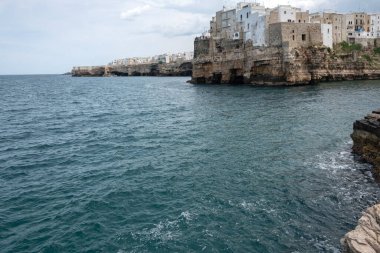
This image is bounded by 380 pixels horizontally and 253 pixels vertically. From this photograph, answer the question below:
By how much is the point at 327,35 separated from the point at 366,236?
7719 cm

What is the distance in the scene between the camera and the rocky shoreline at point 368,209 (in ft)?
32.1

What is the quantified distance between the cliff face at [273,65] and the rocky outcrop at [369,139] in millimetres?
46886

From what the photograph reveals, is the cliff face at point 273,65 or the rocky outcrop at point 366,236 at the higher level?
the cliff face at point 273,65

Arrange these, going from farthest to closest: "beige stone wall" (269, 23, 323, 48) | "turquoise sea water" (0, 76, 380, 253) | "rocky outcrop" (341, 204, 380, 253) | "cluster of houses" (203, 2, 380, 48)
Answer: "cluster of houses" (203, 2, 380, 48) < "beige stone wall" (269, 23, 323, 48) < "turquoise sea water" (0, 76, 380, 253) < "rocky outcrop" (341, 204, 380, 253)

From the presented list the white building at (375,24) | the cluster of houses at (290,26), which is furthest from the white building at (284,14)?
the white building at (375,24)

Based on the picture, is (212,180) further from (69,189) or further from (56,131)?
(56,131)

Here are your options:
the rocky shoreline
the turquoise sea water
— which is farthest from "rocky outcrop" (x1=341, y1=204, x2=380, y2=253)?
the turquoise sea water

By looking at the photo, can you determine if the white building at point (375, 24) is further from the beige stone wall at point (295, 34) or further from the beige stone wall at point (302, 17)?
the beige stone wall at point (295, 34)

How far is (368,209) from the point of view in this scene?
11.3 meters

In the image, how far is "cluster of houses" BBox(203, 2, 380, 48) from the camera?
7250cm

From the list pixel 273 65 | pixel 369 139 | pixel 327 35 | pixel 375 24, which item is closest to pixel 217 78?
pixel 273 65

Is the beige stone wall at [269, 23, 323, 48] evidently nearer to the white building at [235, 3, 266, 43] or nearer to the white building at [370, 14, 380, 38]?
the white building at [235, 3, 266, 43]

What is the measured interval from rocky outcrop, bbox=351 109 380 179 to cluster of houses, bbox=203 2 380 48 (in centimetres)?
4849

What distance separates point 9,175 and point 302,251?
61.3 ft
